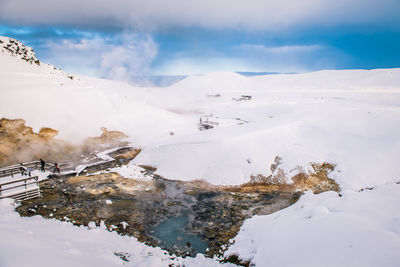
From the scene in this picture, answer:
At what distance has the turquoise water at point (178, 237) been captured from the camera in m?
10.3

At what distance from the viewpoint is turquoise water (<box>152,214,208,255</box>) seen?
10.3 metres

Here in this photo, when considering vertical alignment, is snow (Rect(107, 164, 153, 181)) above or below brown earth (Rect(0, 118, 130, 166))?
below

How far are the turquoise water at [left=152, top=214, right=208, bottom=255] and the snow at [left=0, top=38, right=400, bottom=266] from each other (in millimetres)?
835

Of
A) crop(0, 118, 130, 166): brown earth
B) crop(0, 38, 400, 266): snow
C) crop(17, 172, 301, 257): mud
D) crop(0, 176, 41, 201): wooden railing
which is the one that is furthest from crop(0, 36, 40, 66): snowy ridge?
crop(0, 176, 41, 201): wooden railing

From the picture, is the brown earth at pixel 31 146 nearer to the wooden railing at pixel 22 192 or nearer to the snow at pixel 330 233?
the wooden railing at pixel 22 192

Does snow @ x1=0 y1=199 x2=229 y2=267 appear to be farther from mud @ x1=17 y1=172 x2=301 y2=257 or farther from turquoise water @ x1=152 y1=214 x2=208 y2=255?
turquoise water @ x1=152 y1=214 x2=208 y2=255

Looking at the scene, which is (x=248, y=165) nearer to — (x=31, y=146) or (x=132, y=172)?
(x=132, y=172)

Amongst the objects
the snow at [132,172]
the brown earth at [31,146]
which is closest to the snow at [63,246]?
the snow at [132,172]

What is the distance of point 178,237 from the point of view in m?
11.0

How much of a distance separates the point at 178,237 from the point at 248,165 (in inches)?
312

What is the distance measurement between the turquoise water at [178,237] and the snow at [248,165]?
2.74ft

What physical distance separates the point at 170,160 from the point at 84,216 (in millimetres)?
8047

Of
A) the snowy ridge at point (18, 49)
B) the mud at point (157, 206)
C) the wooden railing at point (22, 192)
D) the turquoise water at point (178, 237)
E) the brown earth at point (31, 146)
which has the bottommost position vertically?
the turquoise water at point (178, 237)

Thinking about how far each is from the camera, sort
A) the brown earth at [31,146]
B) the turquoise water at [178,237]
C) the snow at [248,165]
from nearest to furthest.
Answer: the snow at [248,165]
the turquoise water at [178,237]
the brown earth at [31,146]
